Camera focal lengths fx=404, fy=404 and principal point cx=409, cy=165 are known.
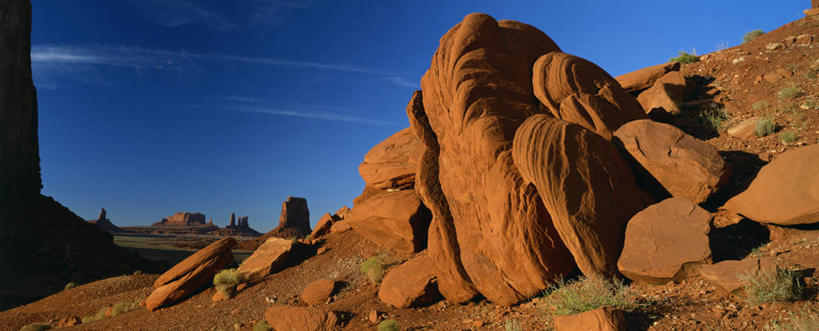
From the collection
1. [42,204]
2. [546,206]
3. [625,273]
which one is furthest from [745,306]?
[42,204]

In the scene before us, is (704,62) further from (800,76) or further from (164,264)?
(164,264)

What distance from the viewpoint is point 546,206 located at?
323 inches

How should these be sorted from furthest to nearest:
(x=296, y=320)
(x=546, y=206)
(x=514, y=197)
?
(x=296, y=320) → (x=514, y=197) → (x=546, y=206)

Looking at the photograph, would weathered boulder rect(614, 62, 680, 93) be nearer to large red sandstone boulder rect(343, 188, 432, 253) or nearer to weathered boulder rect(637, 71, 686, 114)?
weathered boulder rect(637, 71, 686, 114)

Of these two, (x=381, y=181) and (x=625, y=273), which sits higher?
(x=381, y=181)

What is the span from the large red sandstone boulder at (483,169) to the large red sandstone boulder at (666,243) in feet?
5.49

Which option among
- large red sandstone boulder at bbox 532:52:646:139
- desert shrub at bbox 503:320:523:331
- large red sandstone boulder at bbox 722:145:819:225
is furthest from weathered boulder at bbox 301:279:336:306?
large red sandstone boulder at bbox 722:145:819:225

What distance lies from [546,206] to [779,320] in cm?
383

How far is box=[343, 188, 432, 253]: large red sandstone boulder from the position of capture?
14820 mm

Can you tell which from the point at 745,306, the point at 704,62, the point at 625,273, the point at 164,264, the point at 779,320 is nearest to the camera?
the point at 779,320

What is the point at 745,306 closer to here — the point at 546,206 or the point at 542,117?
the point at 546,206

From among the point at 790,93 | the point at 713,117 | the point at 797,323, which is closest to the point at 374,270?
the point at 797,323

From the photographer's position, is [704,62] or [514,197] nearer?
[514,197]

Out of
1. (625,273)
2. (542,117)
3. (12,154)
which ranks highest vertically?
(12,154)
